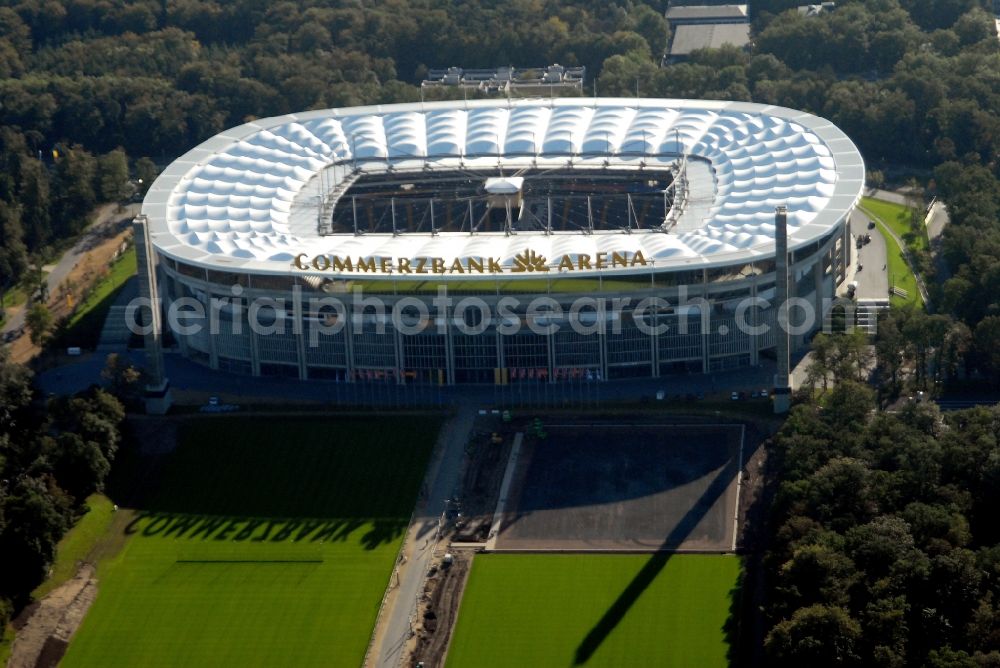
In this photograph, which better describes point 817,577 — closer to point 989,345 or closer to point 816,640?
point 816,640

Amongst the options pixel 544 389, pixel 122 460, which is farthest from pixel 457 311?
pixel 122 460

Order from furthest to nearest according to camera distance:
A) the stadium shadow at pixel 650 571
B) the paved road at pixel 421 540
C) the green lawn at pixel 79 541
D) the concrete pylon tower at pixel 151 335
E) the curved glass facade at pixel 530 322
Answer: the curved glass facade at pixel 530 322 < the concrete pylon tower at pixel 151 335 < the green lawn at pixel 79 541 < the paved road at pixel 421 540 < the stadium shadow at pixel 650 571

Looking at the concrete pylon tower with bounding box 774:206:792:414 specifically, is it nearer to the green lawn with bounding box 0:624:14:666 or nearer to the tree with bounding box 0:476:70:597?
the tree with bounding box 0:476:70:597

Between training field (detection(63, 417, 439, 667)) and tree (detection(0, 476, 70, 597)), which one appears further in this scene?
tree (detection(0, 476, 70, 597))

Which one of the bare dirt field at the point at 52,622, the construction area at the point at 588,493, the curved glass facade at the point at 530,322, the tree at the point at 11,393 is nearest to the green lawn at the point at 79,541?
the bare dirt field at the point at 52,622

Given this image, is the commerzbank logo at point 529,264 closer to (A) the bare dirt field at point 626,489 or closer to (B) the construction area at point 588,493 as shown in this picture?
(B) the construction area at point 588,493

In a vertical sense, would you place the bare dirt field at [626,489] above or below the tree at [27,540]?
below

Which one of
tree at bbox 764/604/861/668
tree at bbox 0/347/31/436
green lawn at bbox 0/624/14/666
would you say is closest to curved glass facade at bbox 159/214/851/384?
tree at bbox 0/347/31/436

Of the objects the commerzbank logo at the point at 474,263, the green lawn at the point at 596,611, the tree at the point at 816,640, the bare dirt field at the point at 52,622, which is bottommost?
the bare dirt field at the point at 52,622
